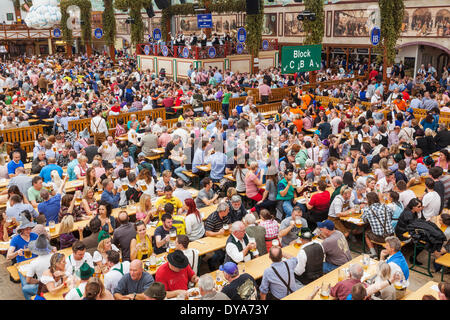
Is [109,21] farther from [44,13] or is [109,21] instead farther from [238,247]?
[238,247]

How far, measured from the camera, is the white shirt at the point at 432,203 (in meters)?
7.08

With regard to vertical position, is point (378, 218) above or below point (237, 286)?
below

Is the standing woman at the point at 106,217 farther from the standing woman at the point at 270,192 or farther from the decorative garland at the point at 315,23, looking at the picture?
the decorative garland at the point at 315,23

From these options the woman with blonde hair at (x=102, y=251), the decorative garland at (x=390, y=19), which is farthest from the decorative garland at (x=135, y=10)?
the woman with blonde hair at (x=102, y=251)

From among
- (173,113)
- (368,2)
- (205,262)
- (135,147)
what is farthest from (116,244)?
(368,2)

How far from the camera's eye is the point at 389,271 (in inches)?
189

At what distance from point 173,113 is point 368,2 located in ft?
51.4

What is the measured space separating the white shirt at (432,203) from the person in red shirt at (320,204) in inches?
62.1

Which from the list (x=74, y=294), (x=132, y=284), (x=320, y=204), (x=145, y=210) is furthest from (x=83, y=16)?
(x=74, y=294)

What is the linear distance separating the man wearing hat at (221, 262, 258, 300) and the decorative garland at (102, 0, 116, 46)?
28889 millimetres

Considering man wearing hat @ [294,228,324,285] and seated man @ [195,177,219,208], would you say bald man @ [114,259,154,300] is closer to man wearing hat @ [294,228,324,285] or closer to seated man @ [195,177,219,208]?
man wearing hat @ [294,228,324,285]

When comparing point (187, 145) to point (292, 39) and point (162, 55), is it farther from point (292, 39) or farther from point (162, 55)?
point (292, 39)

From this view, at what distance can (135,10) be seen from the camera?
1102 inches

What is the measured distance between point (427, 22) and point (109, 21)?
20627 millimetres
